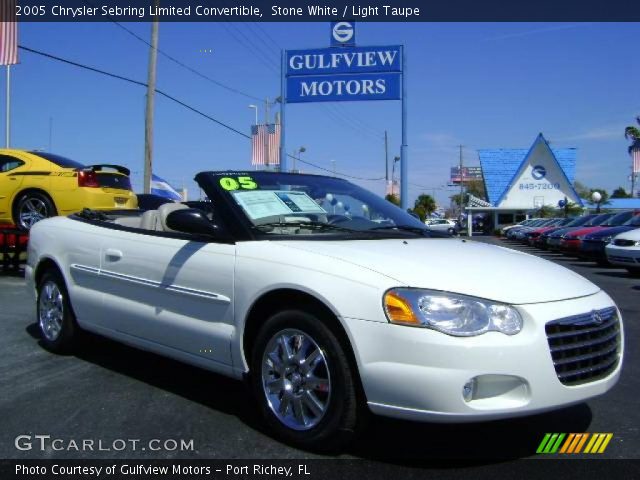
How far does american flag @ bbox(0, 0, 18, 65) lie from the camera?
13.1m

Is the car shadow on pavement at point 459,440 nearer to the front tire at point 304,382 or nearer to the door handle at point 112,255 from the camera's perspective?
the front tire at point 304,382

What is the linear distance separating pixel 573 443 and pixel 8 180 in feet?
28.4

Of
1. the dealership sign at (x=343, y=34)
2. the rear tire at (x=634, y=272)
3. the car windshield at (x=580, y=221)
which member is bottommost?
the rear tire at (x=634, y=272)

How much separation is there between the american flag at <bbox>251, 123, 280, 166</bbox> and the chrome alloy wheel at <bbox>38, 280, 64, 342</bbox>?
18.0m

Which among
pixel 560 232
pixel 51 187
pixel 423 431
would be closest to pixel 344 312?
pixel 423 431

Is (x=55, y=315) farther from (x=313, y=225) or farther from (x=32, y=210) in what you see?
(x=32, y=210)

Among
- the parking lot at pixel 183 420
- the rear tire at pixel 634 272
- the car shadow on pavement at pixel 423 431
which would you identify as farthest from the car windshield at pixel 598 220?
the car shadow on pavement at pixel 423 431

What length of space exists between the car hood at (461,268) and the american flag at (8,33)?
1243 cm

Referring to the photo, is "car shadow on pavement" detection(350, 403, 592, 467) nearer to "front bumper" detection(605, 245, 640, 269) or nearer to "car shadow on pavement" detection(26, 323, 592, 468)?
"car shadow on pavement" detection(26, 323, 592, 468)

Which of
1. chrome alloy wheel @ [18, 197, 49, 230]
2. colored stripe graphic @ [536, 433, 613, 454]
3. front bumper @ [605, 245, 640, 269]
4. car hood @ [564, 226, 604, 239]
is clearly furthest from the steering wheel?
car hood @ [564, 226, 604, 239]

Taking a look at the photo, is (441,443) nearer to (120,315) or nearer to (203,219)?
(203,219)

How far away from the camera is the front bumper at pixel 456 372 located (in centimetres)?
287

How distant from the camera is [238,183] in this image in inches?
165

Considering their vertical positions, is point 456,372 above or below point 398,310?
below
